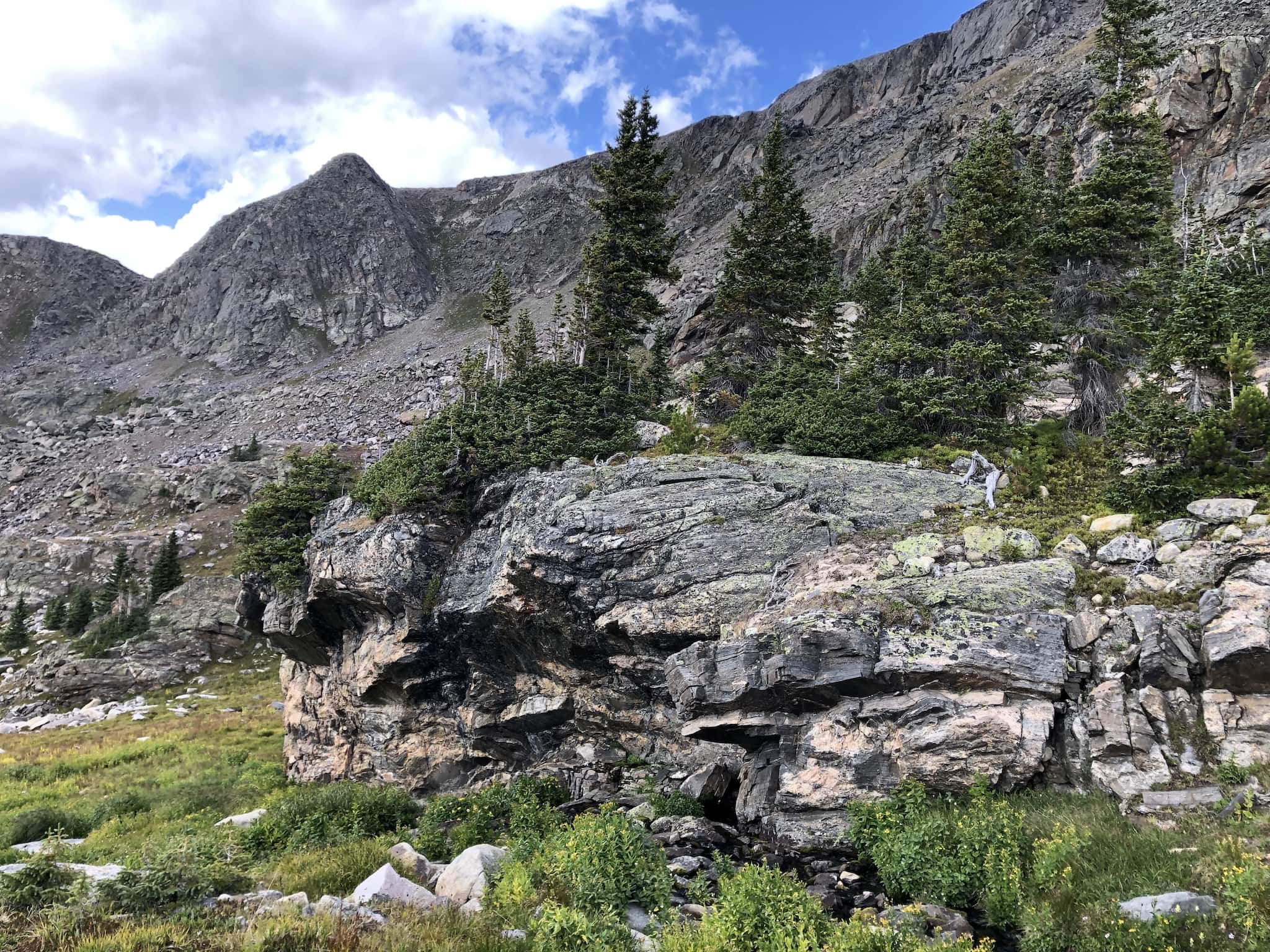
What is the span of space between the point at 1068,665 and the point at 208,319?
178 metres

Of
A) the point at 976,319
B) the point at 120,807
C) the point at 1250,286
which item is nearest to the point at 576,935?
the point at 120,807

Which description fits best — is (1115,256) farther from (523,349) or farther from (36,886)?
(36,886)

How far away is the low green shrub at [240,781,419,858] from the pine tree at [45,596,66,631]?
6572cm

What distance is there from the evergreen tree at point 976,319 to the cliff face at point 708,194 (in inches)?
895

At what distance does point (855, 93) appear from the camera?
447 feet

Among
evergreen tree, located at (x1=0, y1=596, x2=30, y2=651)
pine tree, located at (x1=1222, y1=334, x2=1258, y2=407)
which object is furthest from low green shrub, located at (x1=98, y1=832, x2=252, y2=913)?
evergreen tree, located at (x1=0, y1=596, x2=30, y2=651)

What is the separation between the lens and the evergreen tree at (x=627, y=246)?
29531mm

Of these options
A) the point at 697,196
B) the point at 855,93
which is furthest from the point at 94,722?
the point at 855,93

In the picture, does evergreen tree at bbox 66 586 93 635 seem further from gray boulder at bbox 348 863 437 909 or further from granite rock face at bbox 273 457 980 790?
gray boulder at bbox 348 863 437 909

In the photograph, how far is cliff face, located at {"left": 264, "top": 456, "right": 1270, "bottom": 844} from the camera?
1104 centimetres

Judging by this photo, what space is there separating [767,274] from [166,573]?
66576 mm

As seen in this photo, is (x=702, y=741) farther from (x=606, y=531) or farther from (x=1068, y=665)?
(x=1068, y=665)

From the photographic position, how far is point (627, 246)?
30.1 metres

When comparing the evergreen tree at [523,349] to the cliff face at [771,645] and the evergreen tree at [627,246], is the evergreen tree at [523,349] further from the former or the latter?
the cliff face at [771,645]
